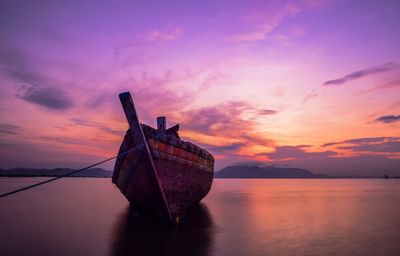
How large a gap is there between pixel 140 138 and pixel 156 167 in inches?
48.2

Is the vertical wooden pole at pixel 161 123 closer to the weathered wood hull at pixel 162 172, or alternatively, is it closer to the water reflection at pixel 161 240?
the weathered wood hull at pixel 162 172

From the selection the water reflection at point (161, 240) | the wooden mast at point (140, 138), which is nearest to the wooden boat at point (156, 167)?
the wooden mast at point (140, 138)

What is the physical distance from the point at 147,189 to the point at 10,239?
5048mm

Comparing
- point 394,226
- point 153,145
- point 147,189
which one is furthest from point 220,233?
point 394,226

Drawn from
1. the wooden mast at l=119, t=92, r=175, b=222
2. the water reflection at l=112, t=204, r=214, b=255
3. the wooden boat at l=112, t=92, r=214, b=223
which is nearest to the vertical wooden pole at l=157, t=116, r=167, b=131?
the wooden boat at l=112, t=92, r=214, b=223

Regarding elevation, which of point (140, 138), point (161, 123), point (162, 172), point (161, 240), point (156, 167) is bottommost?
point (161, 240)

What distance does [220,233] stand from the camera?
43.5ft

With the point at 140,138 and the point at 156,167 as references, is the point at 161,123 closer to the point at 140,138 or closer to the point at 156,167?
the point at 140,138

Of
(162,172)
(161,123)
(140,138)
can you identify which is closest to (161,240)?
(162,172)

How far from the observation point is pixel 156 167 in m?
11.7

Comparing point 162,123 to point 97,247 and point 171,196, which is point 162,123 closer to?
point 171,196

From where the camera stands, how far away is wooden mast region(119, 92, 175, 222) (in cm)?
1152

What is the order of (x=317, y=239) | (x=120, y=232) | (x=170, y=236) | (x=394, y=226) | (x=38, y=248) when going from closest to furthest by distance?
(x=38, y=248) < (x=170, y=236) < (x=317, y=239) < (x=120, y=232) < (x=394, y=226)

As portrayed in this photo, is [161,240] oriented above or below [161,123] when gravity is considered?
below
